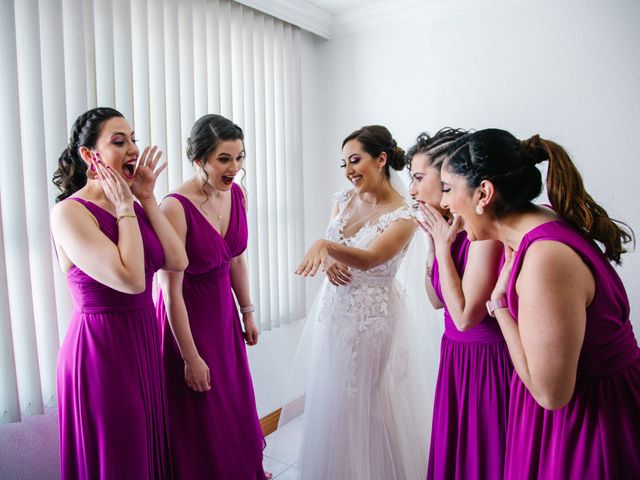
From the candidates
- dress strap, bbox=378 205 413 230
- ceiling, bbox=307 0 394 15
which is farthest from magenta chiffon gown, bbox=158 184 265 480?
ceiling, bbox=307 0 394 15

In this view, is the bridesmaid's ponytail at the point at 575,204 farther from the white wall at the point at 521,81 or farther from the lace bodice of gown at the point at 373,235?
the white wall at the point at 521,81

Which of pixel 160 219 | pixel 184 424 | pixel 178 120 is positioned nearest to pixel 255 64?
pixel 178 120

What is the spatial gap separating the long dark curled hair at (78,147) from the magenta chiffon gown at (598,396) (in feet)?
4.89

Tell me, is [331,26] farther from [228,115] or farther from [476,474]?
[476,474]

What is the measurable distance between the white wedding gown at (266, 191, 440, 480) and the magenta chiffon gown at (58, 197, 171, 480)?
761 mm

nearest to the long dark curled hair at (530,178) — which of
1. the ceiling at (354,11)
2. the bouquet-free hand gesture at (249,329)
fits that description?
the bouquet-free hand gesture at (249,329)

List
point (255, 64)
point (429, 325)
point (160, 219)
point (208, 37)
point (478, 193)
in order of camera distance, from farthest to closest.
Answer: point (255, 64) < point (208, 37) < point (429, 325) < point (160, 219) < point (478, 193)

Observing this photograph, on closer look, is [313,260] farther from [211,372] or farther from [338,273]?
[211,372]

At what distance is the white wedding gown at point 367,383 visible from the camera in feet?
7.02

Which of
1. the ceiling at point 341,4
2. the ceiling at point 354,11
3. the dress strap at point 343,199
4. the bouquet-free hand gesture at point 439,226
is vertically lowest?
the bouquet-free hand gesture at point 439,226

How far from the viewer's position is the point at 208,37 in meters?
2.77

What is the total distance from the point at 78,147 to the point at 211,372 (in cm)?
103

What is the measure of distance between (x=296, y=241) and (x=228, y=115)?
3.27 feet

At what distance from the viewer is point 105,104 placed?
7.33ft
